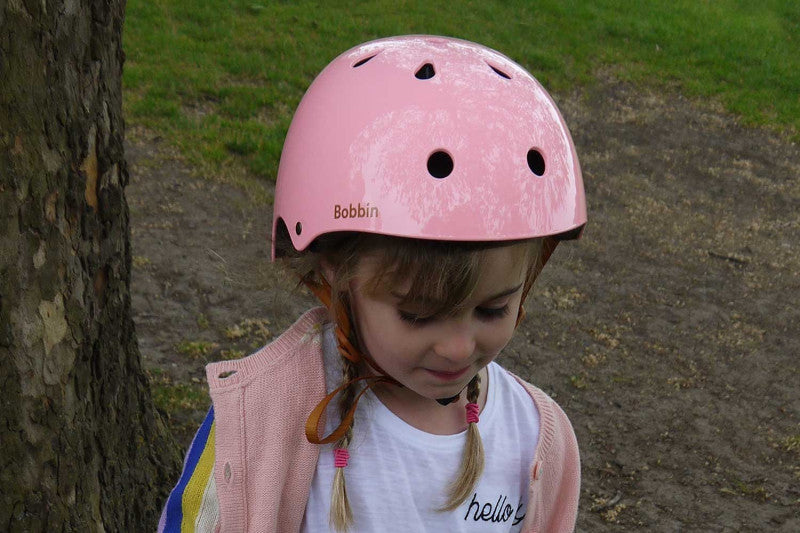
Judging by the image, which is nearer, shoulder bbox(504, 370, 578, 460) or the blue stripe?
the blue stripe

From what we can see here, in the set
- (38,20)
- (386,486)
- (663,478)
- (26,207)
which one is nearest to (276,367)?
(386,486)

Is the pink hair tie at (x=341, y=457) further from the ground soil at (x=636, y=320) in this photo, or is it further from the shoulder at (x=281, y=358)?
the ground soil at (x=636, y=320)

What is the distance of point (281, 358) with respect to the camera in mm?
2125

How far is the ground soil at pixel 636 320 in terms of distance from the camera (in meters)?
4.12

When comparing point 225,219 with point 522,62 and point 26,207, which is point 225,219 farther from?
point 522,62

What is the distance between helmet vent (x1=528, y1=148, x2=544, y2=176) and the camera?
2.14m

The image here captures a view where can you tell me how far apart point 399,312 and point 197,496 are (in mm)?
607

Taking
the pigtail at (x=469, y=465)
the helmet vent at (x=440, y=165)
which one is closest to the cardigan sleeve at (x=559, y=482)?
the pigtail at (x=469, y=465)

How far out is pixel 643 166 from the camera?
7527mm

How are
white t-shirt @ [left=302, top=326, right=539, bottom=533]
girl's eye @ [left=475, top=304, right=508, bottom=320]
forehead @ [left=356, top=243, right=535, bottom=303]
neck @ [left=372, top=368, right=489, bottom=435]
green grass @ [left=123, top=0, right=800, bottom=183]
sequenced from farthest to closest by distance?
green grass @ [left=123, top=0, right=800, bottom=183] → neck @ [left=372, top=368, right=489, bottom=435] → white t-shirt @ [left=302, top=326, right=539, bottom=533] → girl's eye @ [left=475, top=304, right=508, bottom=320] → forehead @ [left=356, top=243, right=535, bottom=303]

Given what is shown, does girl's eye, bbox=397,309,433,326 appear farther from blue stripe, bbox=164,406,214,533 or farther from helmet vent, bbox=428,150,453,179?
blue stripe, bbox=164,406,214,533

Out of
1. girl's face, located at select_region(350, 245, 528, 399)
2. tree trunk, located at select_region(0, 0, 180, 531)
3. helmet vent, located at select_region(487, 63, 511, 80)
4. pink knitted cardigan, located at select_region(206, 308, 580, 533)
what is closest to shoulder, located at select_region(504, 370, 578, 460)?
girl's face, located at select_region(350, 245, 528, 399)

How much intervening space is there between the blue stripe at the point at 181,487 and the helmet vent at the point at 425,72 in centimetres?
91

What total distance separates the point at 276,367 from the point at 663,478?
2.61m
